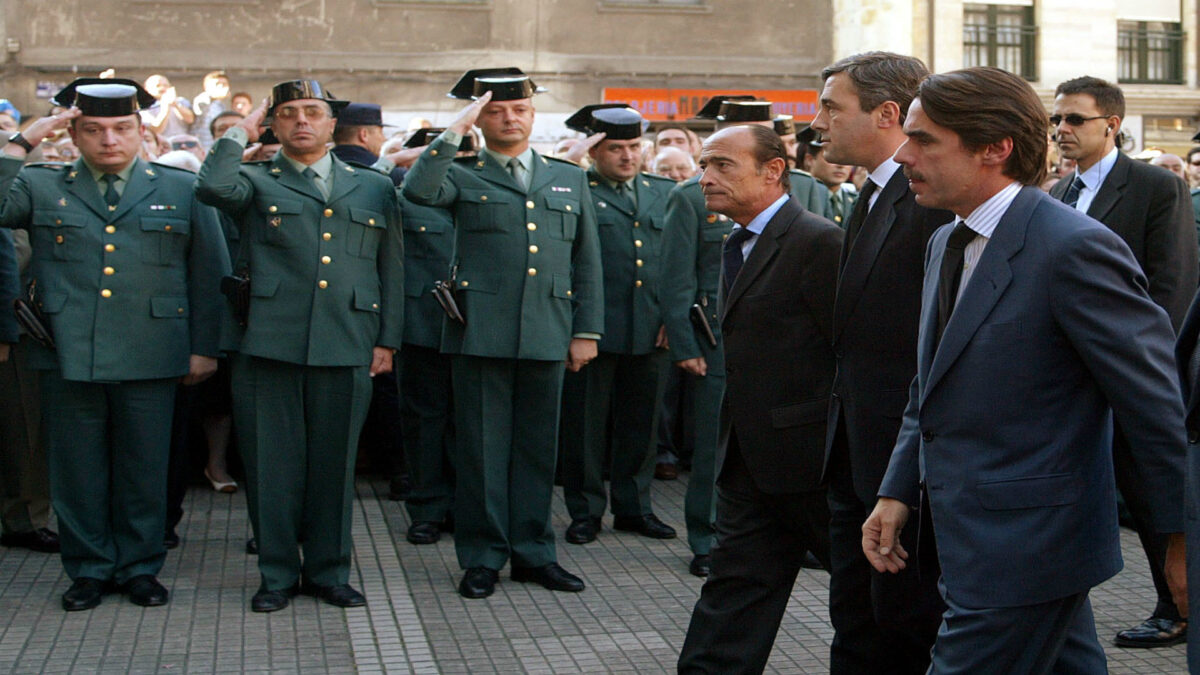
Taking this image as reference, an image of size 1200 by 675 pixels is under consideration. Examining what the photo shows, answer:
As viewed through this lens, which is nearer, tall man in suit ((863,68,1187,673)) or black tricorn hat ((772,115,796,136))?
tall man in suit ((863,68,1187,673))

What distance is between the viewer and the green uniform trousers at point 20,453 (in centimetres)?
757

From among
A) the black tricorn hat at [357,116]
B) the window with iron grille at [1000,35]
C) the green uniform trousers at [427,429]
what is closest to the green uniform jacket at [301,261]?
the green uniform trousers at [427,429]

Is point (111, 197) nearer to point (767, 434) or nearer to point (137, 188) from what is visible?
point (137, 188)

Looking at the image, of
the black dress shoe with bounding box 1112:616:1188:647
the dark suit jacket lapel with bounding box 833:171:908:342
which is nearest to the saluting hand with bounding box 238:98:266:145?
the dark suit jacket lapel with bounding box 833:171:908:342

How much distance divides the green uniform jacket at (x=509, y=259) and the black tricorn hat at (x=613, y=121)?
1115 mm

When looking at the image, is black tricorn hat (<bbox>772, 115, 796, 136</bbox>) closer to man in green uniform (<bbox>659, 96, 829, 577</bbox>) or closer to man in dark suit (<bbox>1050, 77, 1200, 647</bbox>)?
man in green uniform (<bbox>659, 96, 829, 577</bbox>)

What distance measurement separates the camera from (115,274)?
6.47 meters

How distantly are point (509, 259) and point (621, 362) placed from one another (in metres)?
1.62

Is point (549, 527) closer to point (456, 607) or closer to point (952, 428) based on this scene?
point (456, 607)

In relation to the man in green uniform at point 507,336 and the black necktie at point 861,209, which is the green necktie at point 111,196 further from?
the black necktie at point 861,209

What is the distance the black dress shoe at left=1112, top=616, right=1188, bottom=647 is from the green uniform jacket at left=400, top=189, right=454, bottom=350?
4.21 meters

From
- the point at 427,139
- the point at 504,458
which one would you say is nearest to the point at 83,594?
the point at 504,458

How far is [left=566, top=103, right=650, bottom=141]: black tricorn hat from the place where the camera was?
7926mm

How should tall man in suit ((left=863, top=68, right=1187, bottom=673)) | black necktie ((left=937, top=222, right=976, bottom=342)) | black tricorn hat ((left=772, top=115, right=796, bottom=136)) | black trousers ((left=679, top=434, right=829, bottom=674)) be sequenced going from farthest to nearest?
black tricorn hat ((left=772, top=115, right=796, bottom=136)), black trousers ((left=679, top=434, right=829, bottom=674)), black necktie ((left=937, top=222, right=976, bottom=342)), tall man in suit ((left=863, top=68, right=1187, bottom=673))
